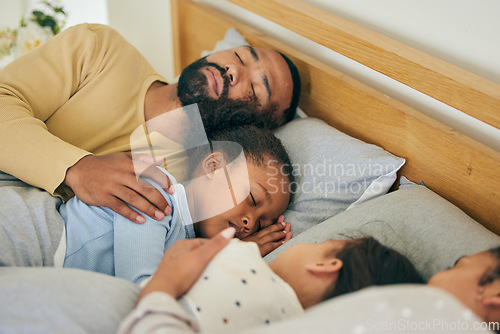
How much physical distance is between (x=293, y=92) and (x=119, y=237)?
76cm

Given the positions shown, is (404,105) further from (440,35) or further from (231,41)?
(231,41)

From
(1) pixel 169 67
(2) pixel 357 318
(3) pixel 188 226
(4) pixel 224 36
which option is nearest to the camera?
(2) pixel 357 318

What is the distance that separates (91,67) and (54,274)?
91 cm

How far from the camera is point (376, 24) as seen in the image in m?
1.26

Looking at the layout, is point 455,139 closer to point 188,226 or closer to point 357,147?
point 357,147

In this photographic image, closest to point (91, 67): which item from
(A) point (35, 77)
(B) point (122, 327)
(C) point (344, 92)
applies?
(A) point (35, 77)

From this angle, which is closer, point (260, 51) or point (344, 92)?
point (344, 92)

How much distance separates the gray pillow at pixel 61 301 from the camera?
0.66 meters

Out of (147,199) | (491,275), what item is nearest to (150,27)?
(147,199)

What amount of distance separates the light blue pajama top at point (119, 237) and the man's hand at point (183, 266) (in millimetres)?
187

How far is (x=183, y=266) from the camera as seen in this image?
77 cm

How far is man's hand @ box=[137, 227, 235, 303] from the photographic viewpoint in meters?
0.74

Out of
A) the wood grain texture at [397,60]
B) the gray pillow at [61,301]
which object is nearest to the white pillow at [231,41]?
the wood grain texture at [397,60]

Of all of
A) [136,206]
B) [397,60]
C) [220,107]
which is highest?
[397,60]
